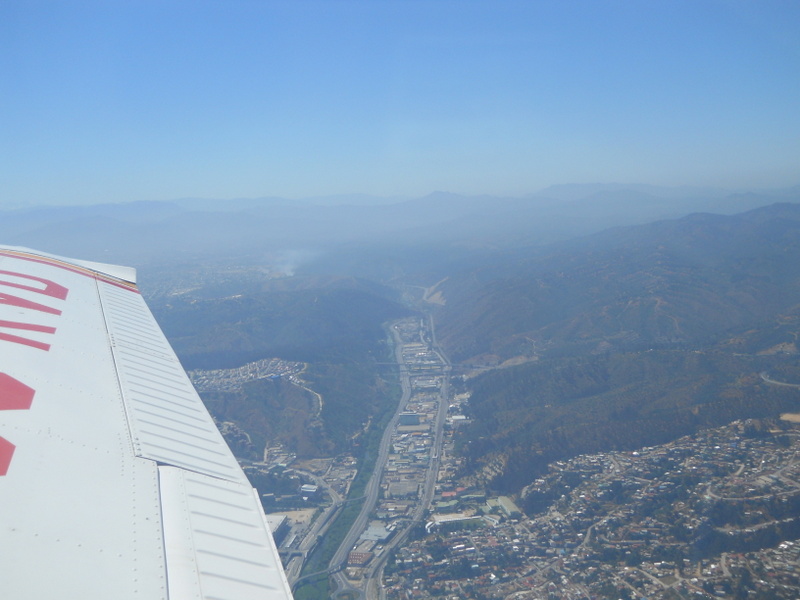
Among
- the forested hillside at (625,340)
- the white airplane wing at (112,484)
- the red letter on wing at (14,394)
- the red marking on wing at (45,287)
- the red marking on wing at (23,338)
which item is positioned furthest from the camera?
the forested hillside at (625,340)

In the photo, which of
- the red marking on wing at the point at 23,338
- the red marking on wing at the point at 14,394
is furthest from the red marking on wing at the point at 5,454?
the red marking on wing at the point at 23,338

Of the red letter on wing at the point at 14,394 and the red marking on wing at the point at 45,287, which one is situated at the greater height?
the red marking on wing at the point at 45,287

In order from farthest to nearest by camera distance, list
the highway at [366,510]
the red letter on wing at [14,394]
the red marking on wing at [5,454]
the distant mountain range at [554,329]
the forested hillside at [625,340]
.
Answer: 1. the distant mountain range at [554,329]
2. the forested hillside at [625,340]
3. the highway at [366,510]
4. the red letter on wing at [14,394]
5. the red marking on wing at [5,454]

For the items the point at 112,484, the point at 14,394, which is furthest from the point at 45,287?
the point at 112,484

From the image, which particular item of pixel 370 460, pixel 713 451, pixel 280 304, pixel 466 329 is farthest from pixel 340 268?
pixel 713 451

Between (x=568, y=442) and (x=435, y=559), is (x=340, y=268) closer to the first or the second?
(x=568, y=442)

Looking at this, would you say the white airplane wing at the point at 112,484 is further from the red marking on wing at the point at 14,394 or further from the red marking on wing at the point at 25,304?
the red marking on wing at the point at 25,304

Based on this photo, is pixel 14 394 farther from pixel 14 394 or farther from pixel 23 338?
pixel 23 338
